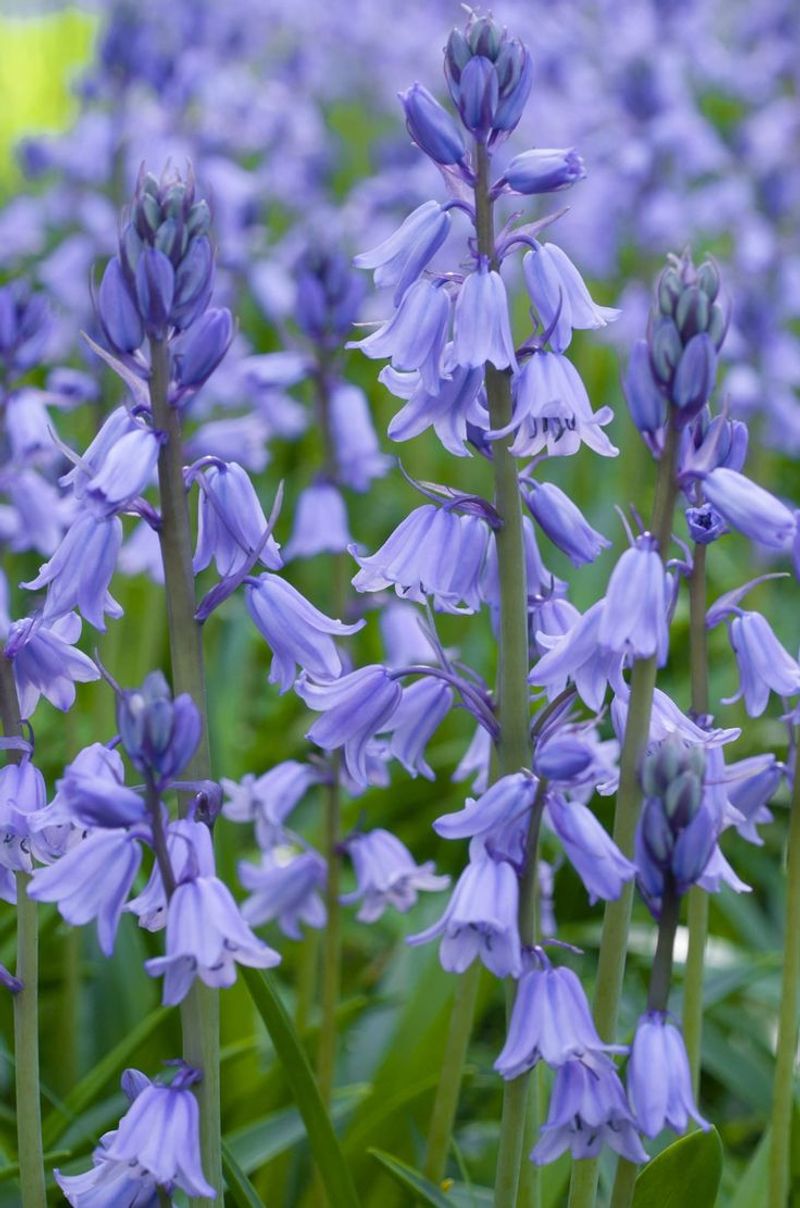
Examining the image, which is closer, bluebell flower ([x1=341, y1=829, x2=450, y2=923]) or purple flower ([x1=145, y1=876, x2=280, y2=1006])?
purple flower ([x1=145, y1=876, x2=280, y2=1006])

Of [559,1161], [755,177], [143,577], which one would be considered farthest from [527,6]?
[559,1161]

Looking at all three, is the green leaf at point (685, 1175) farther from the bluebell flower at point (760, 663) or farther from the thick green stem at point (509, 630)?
the bluebell flower at point (760, 663)

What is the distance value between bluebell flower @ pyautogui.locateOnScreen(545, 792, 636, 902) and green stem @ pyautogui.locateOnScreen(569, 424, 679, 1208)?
81mm

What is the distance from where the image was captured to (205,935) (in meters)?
1.74

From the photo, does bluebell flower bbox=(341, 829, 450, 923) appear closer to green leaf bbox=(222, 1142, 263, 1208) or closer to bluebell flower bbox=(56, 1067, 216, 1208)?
green leaf bbox=(222, 1142, 263, 1208)

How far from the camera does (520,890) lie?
1.96 m

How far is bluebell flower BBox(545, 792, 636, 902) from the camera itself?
1770 mm

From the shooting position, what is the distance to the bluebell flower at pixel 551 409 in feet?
6.26

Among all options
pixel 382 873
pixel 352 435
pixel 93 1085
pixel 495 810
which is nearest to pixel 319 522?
pixel 352 435

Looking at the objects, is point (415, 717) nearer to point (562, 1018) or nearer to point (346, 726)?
point (346, 726)

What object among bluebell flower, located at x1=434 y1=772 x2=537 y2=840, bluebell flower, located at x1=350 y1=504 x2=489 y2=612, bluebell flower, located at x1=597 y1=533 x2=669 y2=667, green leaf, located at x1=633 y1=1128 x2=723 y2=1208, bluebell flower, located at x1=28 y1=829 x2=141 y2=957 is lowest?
green leaf, located at x1=633 y1=1128 x2=723 y2=1208

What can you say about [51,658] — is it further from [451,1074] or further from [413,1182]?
[451,1074]

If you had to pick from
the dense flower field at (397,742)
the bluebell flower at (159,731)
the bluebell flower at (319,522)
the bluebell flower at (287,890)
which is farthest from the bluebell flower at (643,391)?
the bluebell flower at (319,522)

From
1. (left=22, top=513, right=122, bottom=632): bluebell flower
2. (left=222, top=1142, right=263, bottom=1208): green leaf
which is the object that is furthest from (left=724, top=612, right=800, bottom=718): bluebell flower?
(left=222, top=1142, right=263, bottom=1208): green leaf
